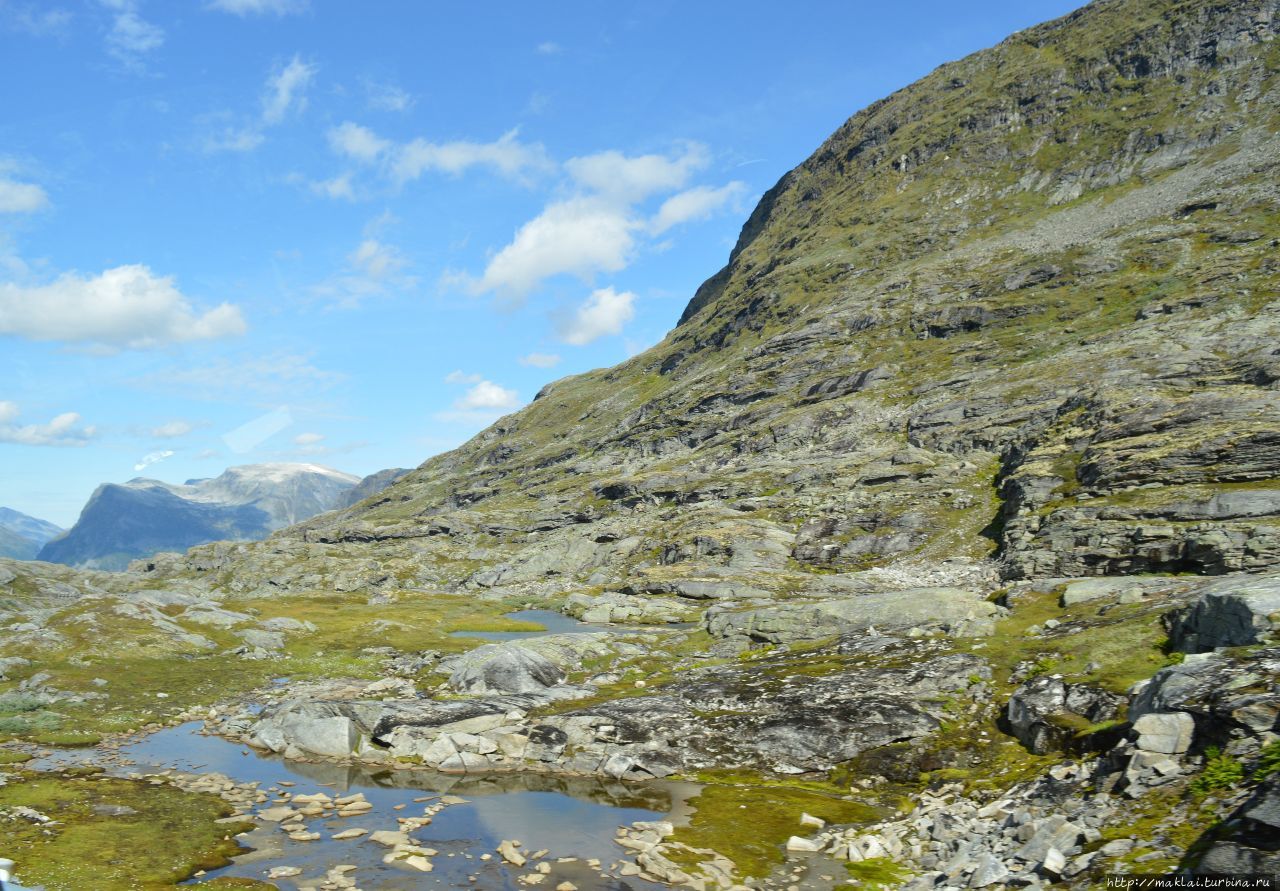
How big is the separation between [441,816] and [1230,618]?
37448 millimetres

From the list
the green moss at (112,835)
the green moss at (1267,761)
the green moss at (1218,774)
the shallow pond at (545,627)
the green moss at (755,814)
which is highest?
the green moss at (1267,761)

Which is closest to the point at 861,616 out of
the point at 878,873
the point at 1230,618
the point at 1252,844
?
the point at 1230,618

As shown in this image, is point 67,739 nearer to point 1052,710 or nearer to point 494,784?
point 494,784

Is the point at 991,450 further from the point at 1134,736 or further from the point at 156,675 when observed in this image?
the point at 156,675

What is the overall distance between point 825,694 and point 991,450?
371 feet

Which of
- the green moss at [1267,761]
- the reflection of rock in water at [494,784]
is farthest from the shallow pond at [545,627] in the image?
the green moss at [1267,761]

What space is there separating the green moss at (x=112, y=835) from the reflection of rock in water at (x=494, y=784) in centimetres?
595

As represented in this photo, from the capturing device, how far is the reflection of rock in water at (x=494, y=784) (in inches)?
1412

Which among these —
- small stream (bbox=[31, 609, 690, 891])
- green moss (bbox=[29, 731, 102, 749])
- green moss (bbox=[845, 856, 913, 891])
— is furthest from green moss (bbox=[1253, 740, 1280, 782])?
green moss (bbox=[29, 731, 102, 749])

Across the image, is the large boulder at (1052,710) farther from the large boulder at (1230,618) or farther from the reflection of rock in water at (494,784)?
the reflection of rock in water at (494,784)

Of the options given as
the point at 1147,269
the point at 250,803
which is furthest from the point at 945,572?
the point at 1147,269

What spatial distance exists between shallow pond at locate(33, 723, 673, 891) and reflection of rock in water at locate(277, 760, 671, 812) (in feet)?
0.18

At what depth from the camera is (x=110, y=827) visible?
31172 millimetres

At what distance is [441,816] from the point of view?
1309 inches
